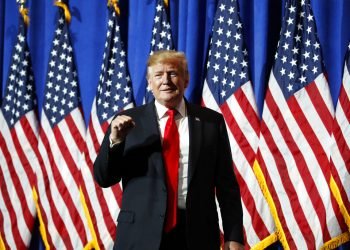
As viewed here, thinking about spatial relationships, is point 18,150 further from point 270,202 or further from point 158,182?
point 158,182

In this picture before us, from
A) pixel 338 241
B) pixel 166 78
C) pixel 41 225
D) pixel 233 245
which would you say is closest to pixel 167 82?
pixel 166 78

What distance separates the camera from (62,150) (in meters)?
3.57

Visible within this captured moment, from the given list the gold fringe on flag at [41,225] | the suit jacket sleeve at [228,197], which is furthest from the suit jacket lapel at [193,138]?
the gold fringe on flag at [41,225]

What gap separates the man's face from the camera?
1842 mm

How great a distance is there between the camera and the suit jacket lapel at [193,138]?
1.77m

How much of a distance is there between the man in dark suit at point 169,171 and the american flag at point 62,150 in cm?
173

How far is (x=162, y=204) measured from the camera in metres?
1.73

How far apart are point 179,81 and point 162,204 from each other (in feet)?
1.41

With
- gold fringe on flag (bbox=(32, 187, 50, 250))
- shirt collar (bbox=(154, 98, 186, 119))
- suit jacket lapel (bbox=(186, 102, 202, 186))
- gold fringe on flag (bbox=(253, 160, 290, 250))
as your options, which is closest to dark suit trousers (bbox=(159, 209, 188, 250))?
suit jacket lapel (bbox=(186, 102, 202, 186))

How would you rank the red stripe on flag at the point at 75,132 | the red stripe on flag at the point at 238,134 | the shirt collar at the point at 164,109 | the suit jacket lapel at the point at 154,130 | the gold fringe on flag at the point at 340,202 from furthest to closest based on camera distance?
the red stripe on flag at the point at 75,132 < the red stripe on flag at the point at 238,134 < the gold fringe on flag at the point at 340,202 < the shirt collar at the point at 164,109 < the suit jacket lapel at the point at 154,130

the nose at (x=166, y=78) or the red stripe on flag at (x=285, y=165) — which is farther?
the red stripe on flag at (x=285, y=165)

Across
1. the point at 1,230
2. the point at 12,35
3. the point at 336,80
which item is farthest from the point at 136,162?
the point at 12,35

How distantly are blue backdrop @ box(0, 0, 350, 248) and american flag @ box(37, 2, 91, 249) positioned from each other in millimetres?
98

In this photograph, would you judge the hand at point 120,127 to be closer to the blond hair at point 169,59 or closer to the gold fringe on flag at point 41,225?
the blond hair at point 169,59
